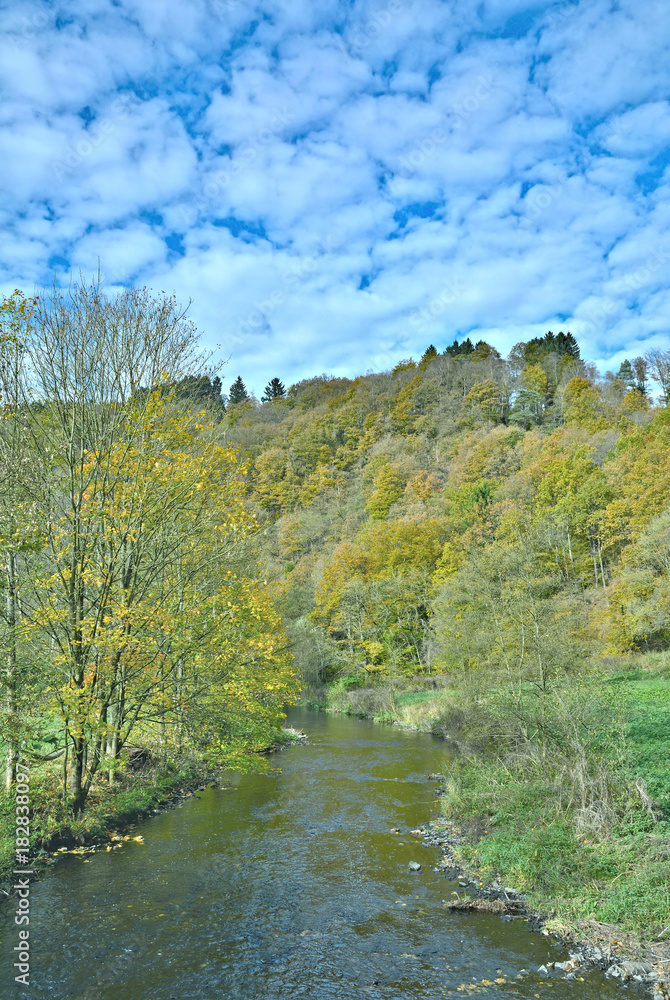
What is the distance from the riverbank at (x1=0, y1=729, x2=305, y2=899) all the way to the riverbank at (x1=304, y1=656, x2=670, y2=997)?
7.59 m

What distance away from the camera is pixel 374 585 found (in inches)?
1863

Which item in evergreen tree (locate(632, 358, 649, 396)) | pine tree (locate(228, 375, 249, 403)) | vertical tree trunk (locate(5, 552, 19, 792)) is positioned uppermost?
pine tree (locate(228, 375, 249, 403))

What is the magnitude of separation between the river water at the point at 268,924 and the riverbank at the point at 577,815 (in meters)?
0.85

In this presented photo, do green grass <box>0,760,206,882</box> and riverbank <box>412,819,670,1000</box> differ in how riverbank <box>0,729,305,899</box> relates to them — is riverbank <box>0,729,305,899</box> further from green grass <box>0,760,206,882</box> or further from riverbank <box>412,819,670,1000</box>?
riverbank <box>412,819,670,1000</box>

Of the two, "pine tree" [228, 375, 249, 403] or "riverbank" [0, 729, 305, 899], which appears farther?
"pine tree" [228, 375, 249, 403]

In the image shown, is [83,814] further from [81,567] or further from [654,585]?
[654,585]

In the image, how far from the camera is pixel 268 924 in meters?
8.84

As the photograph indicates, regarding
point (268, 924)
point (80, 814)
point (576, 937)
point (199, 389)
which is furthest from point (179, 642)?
point (576, 937)

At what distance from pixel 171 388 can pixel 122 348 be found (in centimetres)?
133

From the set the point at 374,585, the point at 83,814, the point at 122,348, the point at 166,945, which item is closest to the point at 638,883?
the point at 166,945

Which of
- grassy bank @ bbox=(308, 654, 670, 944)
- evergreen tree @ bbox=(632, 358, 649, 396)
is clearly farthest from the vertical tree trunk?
evergreen tree @ bbox=(632, 358, 649, 396)

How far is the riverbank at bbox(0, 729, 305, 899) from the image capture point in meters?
10.2

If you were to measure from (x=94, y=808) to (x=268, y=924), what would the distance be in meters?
5.33

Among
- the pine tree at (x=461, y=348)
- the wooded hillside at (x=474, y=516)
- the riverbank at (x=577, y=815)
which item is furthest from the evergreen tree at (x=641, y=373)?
the riverbank at (x=577, y=815)
